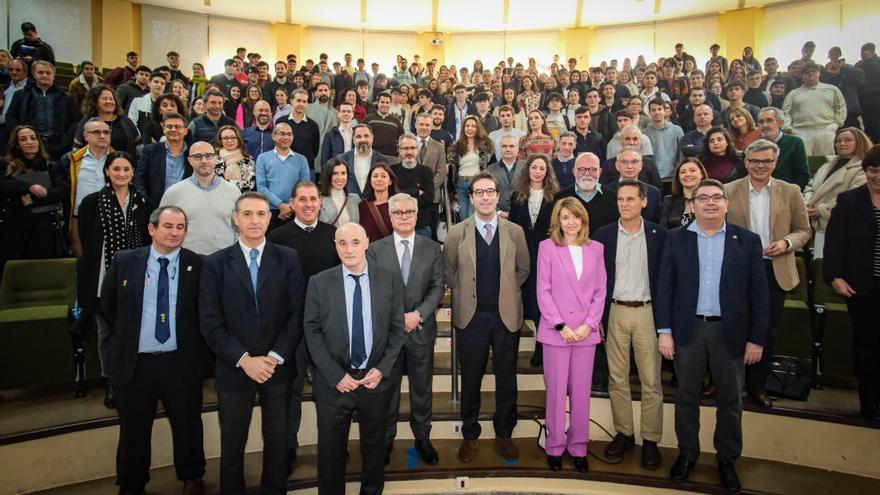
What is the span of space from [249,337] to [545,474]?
2097mm

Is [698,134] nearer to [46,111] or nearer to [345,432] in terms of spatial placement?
[345,432]

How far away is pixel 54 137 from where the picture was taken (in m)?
5.70

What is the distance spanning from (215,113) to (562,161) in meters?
3.63

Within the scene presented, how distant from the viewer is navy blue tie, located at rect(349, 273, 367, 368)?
288 cm

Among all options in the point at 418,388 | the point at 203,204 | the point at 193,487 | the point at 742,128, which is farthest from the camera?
the point at 742,128

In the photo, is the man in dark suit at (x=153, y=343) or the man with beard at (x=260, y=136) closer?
the man in dark suit at (x=153, y=343)

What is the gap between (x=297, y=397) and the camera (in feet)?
10.8

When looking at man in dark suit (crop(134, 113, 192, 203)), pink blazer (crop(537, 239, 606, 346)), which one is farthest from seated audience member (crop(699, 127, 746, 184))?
man in dark suit (crop(134, 113, 192, 203))

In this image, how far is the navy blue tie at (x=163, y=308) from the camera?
2.91 meters

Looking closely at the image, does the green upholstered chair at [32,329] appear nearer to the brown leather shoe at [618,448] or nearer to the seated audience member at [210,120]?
the seated audience member at [210,120]

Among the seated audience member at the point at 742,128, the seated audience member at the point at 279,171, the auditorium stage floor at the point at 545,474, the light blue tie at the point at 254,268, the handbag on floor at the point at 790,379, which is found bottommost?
the auditorium stage floor at the point at 545,474

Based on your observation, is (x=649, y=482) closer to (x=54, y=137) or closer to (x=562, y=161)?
(x=562, y=161)

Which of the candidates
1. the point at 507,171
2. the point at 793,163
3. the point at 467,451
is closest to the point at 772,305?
the point at 793,163

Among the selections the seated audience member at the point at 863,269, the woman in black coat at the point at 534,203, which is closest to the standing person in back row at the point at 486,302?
the woman in black coat at the point at 534,203
